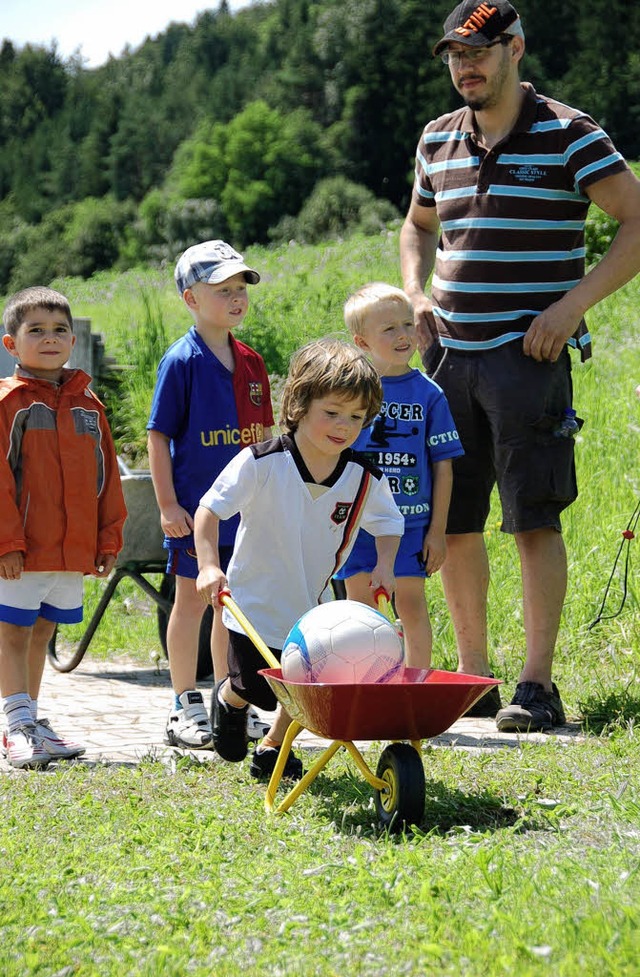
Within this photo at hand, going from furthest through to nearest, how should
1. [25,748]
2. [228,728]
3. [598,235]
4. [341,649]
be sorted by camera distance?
1. [598,235]
2. [25,748]
3. [228,728]
4. [341,649]

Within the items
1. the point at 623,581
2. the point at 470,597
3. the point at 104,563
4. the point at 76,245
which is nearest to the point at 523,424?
the point at 470,597

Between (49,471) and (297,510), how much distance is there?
1.27 metres

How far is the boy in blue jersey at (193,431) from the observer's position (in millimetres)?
5156

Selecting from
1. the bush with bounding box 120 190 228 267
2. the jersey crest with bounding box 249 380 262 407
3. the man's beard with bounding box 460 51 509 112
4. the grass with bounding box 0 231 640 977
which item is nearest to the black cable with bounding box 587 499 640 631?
the grass with bounding box 0 231 640 977

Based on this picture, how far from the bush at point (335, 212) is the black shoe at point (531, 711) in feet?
146

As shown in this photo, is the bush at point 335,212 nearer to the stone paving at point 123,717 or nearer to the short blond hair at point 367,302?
the stone paving at point 123,717

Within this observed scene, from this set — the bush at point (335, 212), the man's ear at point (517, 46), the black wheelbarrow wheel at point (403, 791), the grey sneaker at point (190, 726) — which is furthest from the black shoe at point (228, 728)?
the bush at point (335, 212)

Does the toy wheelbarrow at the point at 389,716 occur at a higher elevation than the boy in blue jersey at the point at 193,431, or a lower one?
lower

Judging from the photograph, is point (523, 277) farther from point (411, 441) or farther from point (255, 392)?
point (255, 392)

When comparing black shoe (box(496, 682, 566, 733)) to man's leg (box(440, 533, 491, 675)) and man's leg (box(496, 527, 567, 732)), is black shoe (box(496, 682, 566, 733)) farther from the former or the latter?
man's leg (box(440, 533, 491, 675))

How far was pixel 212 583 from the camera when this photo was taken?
3.95m

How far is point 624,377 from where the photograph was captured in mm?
9938

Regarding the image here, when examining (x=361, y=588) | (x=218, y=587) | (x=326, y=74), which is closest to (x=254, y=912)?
(x=218, y=587)

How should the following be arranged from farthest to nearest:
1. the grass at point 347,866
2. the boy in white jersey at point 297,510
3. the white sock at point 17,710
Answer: the white sock at point 17,710
the boy in white jersey at point 297,510
the grass at point 347,866
